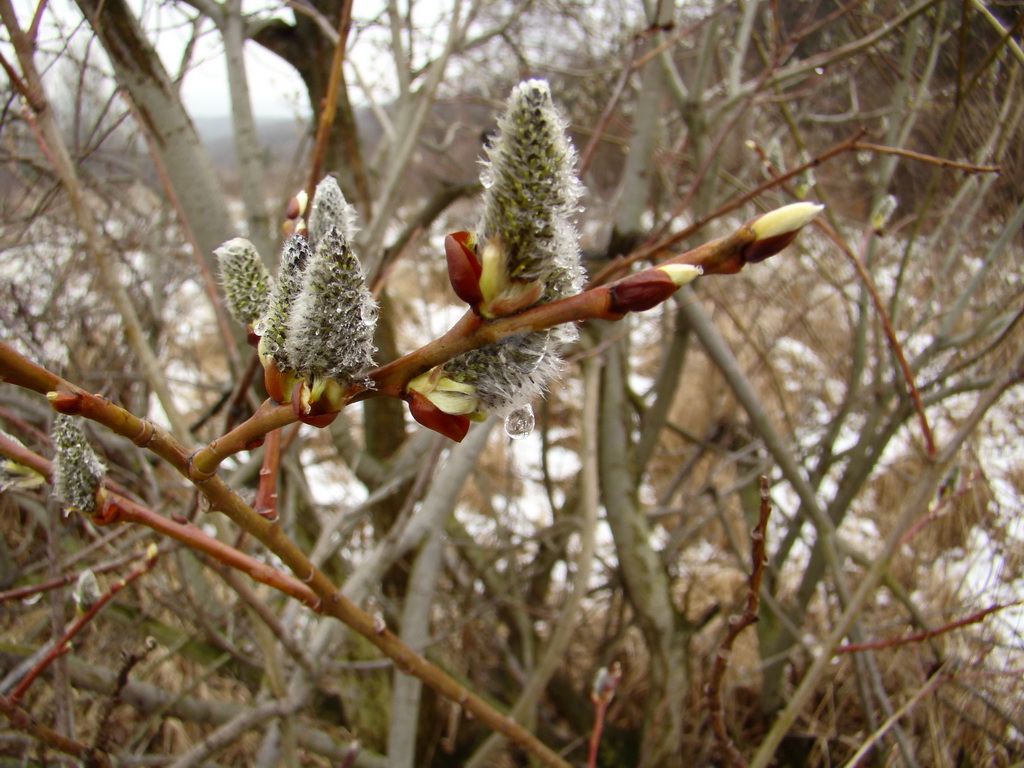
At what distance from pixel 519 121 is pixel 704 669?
95.9 inches

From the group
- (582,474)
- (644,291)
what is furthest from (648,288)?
(582,474)

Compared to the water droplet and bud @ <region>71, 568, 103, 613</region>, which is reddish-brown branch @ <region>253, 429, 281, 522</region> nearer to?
the water droplet

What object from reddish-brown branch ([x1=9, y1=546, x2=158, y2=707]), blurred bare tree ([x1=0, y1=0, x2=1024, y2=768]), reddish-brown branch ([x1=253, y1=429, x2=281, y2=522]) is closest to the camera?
reddish-brown branch ([x1=253, y1=429, x2=281, y2=522])

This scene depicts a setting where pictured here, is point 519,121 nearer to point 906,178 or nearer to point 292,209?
point 292,209

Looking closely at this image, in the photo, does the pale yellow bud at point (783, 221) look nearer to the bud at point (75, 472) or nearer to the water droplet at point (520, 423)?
the water droplet at point (520, 423)

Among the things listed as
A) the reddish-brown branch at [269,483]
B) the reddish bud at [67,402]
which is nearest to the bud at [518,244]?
the reddish bud at [67,402]

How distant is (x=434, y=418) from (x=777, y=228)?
251mm

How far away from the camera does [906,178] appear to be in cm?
229

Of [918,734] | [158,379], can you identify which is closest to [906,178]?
[918,734]

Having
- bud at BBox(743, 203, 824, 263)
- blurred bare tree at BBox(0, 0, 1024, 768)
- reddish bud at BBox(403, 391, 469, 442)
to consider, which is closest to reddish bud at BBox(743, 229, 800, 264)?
bud at BBox(743, 203, 824, 263)

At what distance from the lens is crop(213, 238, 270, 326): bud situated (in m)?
0.64

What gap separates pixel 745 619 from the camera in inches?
32.4

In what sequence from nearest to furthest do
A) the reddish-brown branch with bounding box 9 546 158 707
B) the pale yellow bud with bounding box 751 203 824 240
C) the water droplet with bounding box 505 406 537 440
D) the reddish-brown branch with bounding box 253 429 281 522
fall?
the pale yellow bud with bounding box 751 203 824 240, the water droplet with bounding box 505 406 537 440, the reddish-brown branch with bounding box 253 429 281 522, the reddish-brown branch with bounding box 9 546 158 707

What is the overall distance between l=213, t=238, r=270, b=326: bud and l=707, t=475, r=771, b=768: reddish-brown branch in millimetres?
531
